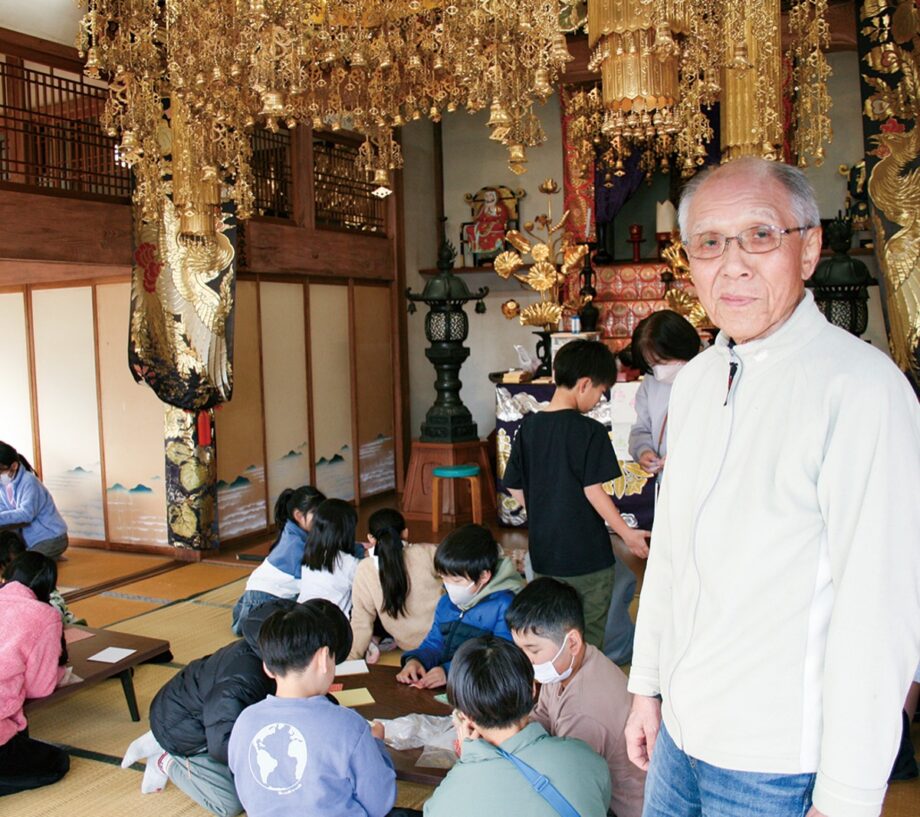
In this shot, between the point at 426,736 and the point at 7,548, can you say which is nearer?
the point at 426,736

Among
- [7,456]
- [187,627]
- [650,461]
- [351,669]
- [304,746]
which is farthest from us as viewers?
[7,456]

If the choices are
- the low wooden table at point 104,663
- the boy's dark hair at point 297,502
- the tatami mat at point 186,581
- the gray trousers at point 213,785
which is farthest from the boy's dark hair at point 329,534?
the tatami mat at point 186,581

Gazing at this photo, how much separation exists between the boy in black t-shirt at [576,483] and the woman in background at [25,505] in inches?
145

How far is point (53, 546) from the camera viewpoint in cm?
556

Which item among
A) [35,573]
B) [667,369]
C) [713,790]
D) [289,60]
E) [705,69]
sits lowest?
[35,573]

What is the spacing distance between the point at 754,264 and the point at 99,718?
318 centimetres

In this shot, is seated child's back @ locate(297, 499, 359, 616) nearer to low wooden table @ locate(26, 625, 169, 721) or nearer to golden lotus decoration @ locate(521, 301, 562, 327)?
low wooden table @ locate(26, 625, 169, 721)

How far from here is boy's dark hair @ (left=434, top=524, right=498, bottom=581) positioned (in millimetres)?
2799

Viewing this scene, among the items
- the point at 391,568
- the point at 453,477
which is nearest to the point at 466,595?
the point at 391,568

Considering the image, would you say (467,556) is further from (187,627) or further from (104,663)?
(187,627)

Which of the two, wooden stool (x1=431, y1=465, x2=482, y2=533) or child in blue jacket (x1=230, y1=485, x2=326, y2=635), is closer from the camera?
child in blue jacket (x1=230, y1=485, x2=326, y2=635)

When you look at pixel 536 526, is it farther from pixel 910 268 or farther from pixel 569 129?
pixel 569 129

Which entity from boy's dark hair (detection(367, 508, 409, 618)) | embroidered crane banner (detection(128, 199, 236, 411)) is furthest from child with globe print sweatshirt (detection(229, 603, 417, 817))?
embroidered crane banner (detection(128, 199, 236, 411))

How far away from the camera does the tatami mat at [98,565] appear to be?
5500mm
